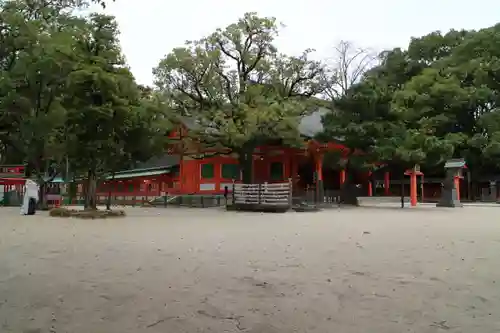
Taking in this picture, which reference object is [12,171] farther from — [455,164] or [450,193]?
[455,164]

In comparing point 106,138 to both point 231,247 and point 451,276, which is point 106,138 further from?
point 451,276

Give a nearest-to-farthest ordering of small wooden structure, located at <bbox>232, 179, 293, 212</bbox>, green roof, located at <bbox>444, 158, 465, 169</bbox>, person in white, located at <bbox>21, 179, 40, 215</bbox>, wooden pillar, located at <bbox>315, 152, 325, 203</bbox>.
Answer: person in white, located at <bbox>21, 179, 40, 215</bbox> → small wooden structure, located at <bbox>232, 179, 293, 212</bbox> → green roof, located at <bbox>444, 158, 465, 169</bbox> → wooden pillar, located at <bbox>315, 152, 325, 203</bbox>

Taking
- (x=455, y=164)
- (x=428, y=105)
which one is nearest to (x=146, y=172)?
(x=455, y=164)

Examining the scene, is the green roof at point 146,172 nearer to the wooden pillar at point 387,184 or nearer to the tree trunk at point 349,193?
the tree trunk at point 349,193

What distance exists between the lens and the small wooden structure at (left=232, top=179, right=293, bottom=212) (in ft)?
66.0

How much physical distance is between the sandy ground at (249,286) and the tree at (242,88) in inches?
498

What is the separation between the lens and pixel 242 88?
23172 millimetres

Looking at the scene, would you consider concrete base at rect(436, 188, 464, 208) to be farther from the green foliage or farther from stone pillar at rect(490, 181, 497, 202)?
stone pillar at rect(490, 181, 497, 202)

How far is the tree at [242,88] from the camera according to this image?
2098 centimetres

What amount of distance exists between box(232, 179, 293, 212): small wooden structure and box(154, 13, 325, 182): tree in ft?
7.15

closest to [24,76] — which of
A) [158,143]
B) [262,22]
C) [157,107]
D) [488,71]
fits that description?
[157,107]

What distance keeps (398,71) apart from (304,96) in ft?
57.5

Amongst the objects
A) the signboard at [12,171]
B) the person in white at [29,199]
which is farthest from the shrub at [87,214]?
the signboard at [12,171]

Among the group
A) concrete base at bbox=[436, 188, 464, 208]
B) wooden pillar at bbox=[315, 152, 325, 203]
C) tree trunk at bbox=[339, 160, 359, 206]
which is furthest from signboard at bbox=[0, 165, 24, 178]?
concrete base at bbox=[436, 188, 464, 208]
